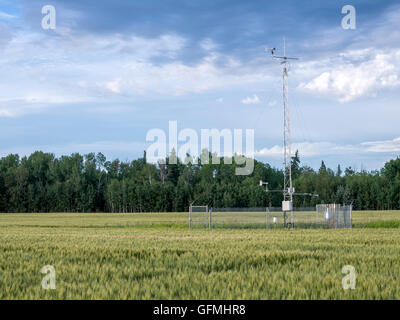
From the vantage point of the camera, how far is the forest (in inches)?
4879

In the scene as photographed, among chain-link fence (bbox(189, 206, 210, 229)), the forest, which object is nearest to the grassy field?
chain-link fence (bbox(189, 206, 210, 229))

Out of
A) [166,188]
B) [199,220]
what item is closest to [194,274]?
[199,220]

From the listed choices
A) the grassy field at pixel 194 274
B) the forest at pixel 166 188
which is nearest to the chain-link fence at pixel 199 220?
the grassy field at pixel 194 274

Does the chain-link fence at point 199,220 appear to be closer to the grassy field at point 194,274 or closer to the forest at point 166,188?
the grassy field at point 194,274

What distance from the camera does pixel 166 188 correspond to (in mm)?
127500

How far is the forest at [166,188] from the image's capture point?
123938 mm

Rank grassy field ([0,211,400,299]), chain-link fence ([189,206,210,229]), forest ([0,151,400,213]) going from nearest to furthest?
grassy field ([0,211,400,299]) → chain-link fence ([189,206,210,229]) → forest ([0,151,400,213])

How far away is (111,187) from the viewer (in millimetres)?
132875

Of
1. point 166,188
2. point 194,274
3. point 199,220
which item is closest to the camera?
point 194,274

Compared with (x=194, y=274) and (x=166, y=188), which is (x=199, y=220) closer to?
(x=194, y=274)

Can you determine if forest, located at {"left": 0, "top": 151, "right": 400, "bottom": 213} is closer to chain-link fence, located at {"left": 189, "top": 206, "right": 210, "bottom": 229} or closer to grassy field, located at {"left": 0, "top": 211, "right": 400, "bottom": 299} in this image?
chain-link fence, located at {"left": 189, "top": 206, "right": 210, "bottom": 229}

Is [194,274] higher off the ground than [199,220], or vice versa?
[194,274]

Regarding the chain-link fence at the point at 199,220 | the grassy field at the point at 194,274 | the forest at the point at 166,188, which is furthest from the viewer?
the forest at the point at 166,188
